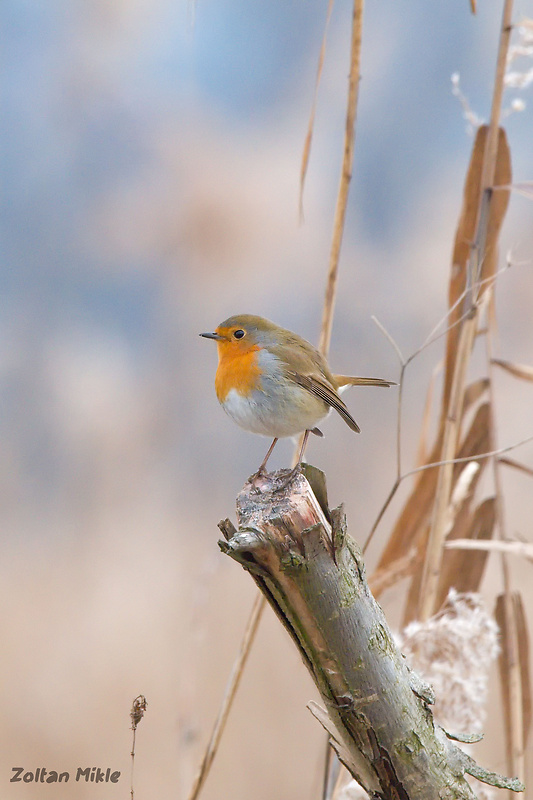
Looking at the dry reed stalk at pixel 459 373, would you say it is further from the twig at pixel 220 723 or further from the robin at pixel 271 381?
the twig at pixel 220 723

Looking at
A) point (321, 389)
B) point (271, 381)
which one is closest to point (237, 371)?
point (271, 381)

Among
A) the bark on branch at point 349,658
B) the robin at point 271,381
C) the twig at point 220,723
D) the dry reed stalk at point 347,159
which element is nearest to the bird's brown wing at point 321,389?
the robin at point 271,381

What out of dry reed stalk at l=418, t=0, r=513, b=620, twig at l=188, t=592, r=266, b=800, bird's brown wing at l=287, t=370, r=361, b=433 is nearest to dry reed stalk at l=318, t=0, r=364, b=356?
bird's brown wing at l=287, t=370, r=361, b=433

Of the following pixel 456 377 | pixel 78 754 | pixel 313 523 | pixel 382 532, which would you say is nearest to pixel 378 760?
pixel 313 523

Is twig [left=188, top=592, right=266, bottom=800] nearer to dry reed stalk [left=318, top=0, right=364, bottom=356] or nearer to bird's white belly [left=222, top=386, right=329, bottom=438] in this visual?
bird's white belly [left=222, top=386, right=329, bottom=438]

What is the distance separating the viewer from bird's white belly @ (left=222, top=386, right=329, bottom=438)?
5.03 feet

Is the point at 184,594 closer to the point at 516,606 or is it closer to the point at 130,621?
the point at 130,621

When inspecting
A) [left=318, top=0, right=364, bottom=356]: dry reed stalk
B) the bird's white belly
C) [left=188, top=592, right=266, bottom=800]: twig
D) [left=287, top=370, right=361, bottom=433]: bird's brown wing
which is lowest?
[left=188, top=592, right=266, bottom=800]: twig

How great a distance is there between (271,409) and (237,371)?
0.12 m

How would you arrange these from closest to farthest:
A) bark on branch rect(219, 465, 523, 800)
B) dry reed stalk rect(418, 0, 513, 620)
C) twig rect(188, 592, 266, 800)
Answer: bark on branch rect(219, 465, 523, 800) → twig rect(188, 592, 266, 800) → dry reed stalk rect(418, 0, 513, 620)

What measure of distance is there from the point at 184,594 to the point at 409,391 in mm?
1566

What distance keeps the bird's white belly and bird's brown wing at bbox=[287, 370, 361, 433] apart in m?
0.02

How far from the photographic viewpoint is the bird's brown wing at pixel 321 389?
155 cm

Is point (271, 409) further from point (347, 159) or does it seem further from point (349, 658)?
point (349, 658)
